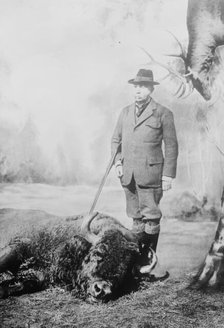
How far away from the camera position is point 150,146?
13.3 feet

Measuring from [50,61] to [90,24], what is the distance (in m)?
0.61

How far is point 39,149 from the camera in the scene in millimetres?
4203

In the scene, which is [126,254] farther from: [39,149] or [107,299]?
[39,149]

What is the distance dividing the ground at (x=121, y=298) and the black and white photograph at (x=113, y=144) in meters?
0.02

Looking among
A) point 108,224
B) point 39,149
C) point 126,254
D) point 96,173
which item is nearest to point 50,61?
point 39,149

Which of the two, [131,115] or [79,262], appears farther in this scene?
[131,115]

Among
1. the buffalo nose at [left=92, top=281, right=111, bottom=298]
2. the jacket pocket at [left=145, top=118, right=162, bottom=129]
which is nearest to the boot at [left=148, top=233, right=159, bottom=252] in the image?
the buffalo nose at [left=92, top=281, right=111, bottom=298]

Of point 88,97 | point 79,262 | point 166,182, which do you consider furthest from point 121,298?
point 88,97

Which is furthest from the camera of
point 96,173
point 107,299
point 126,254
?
point 96,173

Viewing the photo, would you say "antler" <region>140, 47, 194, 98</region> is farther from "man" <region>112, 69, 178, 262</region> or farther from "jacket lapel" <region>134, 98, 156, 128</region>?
"jacket lapel" <region>134, 98, 156, 128</region>

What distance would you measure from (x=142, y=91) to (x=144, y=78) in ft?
0.45

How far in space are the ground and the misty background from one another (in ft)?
0.75

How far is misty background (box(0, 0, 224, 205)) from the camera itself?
4160mm

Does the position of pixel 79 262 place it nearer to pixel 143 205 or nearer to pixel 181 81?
pixel 143 205
